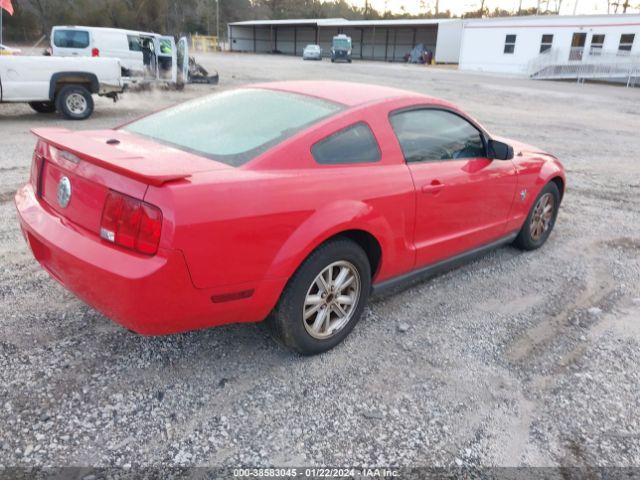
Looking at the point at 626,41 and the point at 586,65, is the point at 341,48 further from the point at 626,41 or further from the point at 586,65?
the point at 626,41

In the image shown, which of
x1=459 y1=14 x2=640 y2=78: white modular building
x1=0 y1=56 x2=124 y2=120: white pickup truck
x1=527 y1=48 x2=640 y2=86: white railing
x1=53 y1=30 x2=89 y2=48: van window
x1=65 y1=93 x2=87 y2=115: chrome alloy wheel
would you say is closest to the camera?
x1=0 y1=56 x2=124 y2=120: white pickup truck

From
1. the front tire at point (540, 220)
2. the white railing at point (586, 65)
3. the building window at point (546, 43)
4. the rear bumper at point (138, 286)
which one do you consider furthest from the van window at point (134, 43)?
the building window at point (546, 43)

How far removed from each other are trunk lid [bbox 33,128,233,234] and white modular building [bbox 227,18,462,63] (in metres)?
47.9

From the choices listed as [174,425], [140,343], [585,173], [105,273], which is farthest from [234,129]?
[585,173]

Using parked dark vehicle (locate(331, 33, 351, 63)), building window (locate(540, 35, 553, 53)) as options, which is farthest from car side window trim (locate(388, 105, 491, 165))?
parked dark vehicle (locate(331, 33, 351, 63))

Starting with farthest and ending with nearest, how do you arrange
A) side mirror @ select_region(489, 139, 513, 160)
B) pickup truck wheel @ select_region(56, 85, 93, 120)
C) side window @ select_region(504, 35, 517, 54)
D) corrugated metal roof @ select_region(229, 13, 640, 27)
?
side window @ select_region(504, 35, 517, 54) → corrugated metal roof @ select_region(229, 13, 640, 27) → pickup truck wheel @ select_region(56, 85, 93, 120) → side mirror @ select_region(489, 139, 513, 160)

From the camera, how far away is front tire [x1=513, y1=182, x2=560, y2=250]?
4855 mm

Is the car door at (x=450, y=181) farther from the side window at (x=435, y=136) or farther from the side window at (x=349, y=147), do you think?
the side window at (x=349, y=147)

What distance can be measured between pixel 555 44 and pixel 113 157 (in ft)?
122

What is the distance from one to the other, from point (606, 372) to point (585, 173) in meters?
6.41

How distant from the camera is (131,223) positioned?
7.82ft

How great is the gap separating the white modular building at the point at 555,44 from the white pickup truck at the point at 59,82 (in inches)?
1199

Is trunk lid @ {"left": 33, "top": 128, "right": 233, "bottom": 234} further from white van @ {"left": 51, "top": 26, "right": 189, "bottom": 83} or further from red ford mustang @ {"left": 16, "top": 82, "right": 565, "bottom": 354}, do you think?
white van @ {"left": 51, "top": 26, "right": 189, "bottom": 83}

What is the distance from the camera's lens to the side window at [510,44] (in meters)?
36.5
